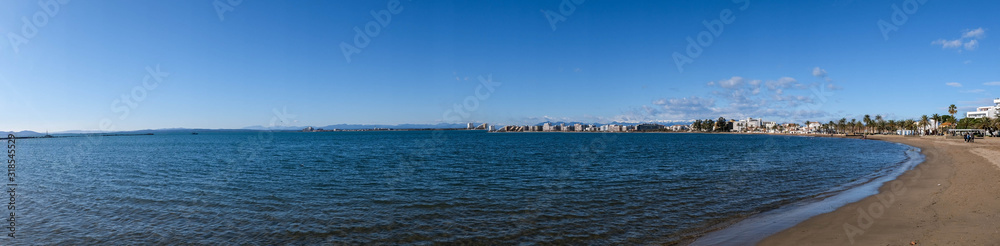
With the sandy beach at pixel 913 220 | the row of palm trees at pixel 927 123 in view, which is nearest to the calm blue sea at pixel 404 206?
the sandy beach at pixel 913 220

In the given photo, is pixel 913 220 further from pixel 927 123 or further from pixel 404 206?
pixel 927 123

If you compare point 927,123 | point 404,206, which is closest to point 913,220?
point 404,206

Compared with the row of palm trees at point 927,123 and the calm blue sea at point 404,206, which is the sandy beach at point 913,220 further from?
the row of palm trees at point 927,123

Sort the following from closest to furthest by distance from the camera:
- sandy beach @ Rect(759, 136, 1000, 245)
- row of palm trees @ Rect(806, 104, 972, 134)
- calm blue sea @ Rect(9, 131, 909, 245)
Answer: sandy beach @ Rect(759, 136, 1000, 245) → calm blue sea @ Rect(9, 131, 909, 245) → row of palm trees @ Rect(806, 104, 972, 134)

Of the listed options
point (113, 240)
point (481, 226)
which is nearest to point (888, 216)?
point (481, 226)

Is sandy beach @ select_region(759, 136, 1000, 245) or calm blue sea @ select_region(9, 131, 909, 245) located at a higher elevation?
sandy beach @ select_region(759, 136, 1000, 245)

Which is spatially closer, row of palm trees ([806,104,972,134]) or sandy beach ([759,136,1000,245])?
sandy beach ([759,136,1000,245])

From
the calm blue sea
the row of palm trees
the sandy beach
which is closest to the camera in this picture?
the sandy beach

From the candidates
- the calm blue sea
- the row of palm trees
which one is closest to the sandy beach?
the calm blue sea

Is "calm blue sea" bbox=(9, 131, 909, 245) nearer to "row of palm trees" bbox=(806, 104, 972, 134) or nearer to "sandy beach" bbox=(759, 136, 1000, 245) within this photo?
"sandy beach" bbox=(759, 136, 1000, 245)

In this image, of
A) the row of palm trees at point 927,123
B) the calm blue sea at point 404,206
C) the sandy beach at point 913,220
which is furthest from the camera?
the row of palm trees at point 927,123

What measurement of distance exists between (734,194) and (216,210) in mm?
24830

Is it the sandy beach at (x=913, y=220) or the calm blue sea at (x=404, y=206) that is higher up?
the sandy beach at (x=913, y=220)

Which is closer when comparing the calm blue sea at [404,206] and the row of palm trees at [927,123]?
the calm blue sea at [404,206]
